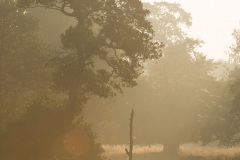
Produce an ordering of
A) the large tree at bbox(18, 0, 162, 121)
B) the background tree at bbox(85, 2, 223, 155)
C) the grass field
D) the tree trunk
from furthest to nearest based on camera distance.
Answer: the background tree at bbox(85, 2, 223, 155) < the grass field < the tree trunk < the large tree at bbox(18, 0, 162, 121)

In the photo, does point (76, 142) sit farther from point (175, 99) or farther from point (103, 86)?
point (175, 99)

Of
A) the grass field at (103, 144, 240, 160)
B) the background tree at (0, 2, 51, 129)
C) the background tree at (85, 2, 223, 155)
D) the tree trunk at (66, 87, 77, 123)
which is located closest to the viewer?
the tree trunk at (66, 87, 77, 123)

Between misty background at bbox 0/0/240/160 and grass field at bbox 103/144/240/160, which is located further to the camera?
grass field at bbox 103/144/240/160

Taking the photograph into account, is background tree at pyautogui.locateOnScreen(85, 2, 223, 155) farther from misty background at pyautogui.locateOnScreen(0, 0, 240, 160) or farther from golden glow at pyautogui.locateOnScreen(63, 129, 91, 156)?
golden glow at pyautogui.locateOnScreen(63, 129, 91, 156)

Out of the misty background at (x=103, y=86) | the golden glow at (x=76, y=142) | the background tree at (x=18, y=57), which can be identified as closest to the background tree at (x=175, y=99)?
the misty background at (x=103, y=86)

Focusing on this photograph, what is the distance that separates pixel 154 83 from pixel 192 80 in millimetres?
6539

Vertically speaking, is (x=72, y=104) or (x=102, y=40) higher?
(x=102, y=40)

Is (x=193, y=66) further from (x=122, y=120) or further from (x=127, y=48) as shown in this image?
(x=127, y=48)

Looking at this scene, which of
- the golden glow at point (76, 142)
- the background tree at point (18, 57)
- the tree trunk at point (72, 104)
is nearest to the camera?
the golden glow at point (76, 142)

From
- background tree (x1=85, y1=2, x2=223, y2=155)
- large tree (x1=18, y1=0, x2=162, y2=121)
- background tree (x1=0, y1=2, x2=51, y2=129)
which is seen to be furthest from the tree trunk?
background tree (x1=85, y1=2, x2=223, y2=155)

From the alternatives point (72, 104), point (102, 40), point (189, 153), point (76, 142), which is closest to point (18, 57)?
point (72, 104)

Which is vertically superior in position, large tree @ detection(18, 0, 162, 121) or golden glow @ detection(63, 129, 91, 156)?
large tree @ detection(18, 0, 162, 121)

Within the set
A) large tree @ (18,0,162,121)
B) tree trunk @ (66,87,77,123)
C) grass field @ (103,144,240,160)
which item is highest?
large tree @ (18,0,162,121)

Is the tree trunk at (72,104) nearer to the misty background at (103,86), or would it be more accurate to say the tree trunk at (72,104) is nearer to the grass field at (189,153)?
the misty background at (103,86)
